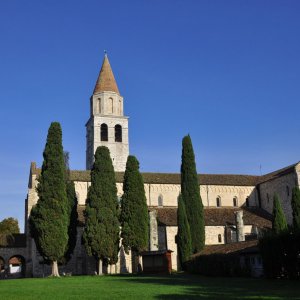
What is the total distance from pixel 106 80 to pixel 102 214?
32.6 meters

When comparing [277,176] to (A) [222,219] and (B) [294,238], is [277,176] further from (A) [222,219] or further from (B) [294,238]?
(B) [294,238]

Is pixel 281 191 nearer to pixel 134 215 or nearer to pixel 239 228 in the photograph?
pixel 239 228

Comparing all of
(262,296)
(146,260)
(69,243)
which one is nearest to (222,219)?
(146,260)

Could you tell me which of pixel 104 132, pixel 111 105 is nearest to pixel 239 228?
pixel 104 132

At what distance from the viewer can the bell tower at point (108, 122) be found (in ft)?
219

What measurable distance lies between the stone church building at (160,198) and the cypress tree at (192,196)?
12.1 ft

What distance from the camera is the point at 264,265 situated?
2917 centimetres

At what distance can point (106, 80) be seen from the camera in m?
68.3

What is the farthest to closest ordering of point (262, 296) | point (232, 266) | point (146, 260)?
point (146, 260)
point (232, 266)
point (262, 296)

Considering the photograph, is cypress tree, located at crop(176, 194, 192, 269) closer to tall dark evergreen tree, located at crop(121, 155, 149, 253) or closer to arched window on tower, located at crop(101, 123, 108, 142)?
tall dark evergreen tree, located at crop(121, 155, 149, 253)

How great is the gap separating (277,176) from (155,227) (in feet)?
59.0

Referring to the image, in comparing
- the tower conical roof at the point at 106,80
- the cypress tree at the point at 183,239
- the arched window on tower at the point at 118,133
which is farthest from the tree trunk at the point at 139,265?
the tower conical roof at the point at 106,80

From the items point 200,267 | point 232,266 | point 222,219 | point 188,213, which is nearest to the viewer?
point 232,266

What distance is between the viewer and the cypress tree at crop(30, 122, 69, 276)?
121 feet
